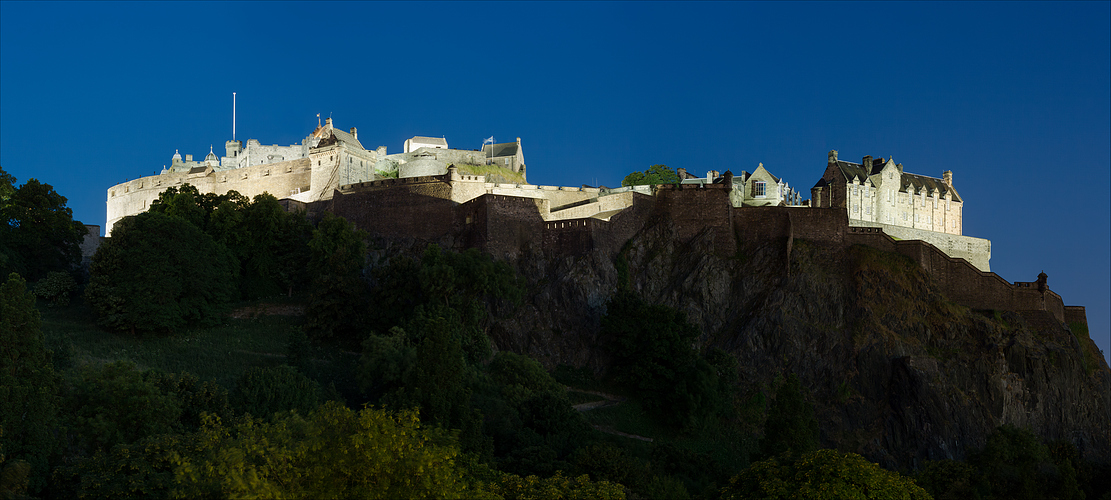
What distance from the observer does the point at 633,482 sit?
156 ft

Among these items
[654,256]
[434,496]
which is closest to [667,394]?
[654,256]

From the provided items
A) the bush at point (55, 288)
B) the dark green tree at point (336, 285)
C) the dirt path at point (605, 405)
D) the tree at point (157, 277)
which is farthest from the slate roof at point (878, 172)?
the bush at point (55, 288)

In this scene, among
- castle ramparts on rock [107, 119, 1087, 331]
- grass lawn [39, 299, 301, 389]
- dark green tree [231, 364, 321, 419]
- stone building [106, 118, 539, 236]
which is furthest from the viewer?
stone building [106, 118, 539, 236]

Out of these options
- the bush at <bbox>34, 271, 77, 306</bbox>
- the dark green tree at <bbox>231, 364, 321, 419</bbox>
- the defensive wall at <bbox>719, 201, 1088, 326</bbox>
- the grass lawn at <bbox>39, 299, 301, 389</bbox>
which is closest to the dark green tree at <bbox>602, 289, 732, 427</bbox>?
the defensive wall at <bbox>719, 201, 1088, 326</bbox>

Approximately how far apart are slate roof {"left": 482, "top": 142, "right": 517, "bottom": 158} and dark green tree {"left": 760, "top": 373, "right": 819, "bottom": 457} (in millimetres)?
46709

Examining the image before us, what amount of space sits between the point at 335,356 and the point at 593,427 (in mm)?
16043

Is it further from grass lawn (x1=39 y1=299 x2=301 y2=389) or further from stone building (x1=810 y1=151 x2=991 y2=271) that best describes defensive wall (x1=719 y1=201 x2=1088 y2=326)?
grass lawn (x1=39 y1=299 x2=301 y2=389)

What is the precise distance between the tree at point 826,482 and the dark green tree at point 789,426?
1243 centimetres

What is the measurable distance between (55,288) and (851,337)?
5210 centimetres

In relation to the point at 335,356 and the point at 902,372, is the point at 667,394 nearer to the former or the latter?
the point at 902,372

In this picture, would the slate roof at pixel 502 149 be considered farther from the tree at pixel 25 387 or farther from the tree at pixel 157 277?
the tree at pixel 25 387

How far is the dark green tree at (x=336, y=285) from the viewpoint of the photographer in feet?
211

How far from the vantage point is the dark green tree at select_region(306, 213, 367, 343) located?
64.4 m

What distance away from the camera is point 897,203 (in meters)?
88.0
